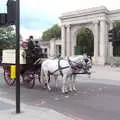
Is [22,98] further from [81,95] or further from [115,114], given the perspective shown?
[115,114]

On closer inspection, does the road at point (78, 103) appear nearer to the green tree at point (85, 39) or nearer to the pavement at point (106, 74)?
the pavement at point (106, 74)

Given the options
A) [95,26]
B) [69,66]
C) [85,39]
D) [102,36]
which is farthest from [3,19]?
[85,39]

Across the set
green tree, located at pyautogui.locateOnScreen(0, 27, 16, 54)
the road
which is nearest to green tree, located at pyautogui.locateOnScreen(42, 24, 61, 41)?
green tree, located at pyautogui.locateOnScreen(0, 27, 16, 54)

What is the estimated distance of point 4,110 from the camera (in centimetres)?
820

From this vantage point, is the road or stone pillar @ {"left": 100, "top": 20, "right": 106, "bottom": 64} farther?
stone pillar @ {"left": 100, "top": 20, "right": 106, "bottom": 64}

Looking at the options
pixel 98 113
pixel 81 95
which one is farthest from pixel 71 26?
pixel 98 113

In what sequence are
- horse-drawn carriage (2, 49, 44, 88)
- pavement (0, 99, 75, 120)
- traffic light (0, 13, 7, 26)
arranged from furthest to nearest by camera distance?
horse-drawn carriage (2, 49, 44, 88), traffic light (0, 13, 7, 26), pavement (0, 99, 75, 120)

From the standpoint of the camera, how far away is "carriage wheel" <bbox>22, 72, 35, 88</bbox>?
14.0 m

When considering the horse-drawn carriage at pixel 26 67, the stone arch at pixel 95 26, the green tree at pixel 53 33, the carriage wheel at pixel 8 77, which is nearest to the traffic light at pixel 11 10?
the horse-drawn carriage at pixel 26 67

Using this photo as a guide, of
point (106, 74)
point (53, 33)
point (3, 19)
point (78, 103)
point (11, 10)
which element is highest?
point (53, 33)

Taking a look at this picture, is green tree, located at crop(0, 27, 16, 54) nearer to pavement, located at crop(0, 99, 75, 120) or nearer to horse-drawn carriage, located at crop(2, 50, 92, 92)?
horse-drawn carriage, located at crop(2, 50, 92, 92)

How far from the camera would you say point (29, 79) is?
14.3m

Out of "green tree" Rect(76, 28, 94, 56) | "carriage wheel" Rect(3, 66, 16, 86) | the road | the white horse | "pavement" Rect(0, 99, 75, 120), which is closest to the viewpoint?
"pavement" Rect(0, 99, 75, 120)

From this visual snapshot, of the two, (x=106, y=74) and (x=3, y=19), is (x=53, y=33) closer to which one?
(x=106, y=74)
